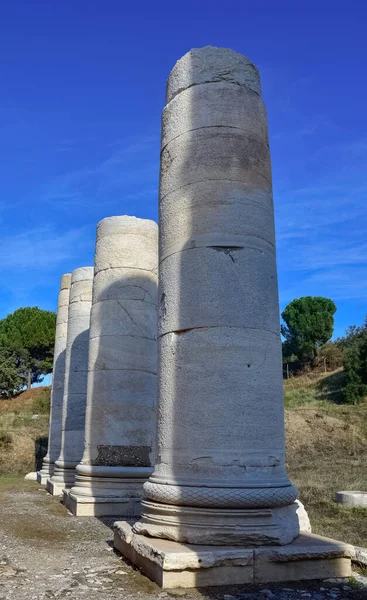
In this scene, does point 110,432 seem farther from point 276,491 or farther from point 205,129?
point 205,129

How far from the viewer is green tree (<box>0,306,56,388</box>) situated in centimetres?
5300

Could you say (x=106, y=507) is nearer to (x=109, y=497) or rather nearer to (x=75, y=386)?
(x=109, y=497)

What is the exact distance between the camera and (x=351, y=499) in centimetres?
1330

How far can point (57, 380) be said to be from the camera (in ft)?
63.1

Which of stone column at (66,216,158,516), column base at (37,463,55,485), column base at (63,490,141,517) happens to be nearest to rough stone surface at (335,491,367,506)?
stone column at (66,216,158,516)

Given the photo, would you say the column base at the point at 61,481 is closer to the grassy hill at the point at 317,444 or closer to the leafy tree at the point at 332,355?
the grassy hill at the point at 317,444

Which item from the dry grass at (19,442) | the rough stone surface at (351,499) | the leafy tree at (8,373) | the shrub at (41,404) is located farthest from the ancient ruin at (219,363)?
the leafy tree at (8,373)

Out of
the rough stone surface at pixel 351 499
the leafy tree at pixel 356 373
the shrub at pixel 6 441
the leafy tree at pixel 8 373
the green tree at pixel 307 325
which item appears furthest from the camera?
the green tree at pixel 307 325

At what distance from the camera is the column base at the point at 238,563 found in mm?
5168

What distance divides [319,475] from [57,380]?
9666 millimetres

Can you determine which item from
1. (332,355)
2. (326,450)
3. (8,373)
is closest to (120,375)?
(326,450)

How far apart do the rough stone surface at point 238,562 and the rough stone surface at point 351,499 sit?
8.09 meters

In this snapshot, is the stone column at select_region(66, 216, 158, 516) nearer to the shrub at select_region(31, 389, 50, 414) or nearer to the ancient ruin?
the ancient ruin

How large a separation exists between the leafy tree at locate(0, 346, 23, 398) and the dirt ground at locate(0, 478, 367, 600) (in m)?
42.6
